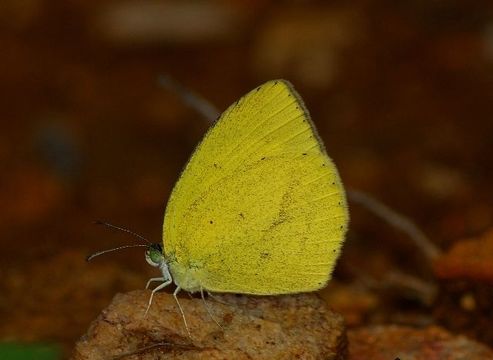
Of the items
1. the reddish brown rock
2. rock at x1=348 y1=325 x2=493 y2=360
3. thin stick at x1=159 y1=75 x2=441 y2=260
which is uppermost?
thin stick at x1=159 y1=75 x2=441 y2=260

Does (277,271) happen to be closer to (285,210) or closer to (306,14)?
(285,210)

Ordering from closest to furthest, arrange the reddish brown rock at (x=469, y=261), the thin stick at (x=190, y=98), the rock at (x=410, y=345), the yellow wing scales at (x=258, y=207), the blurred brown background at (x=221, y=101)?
the yellow wing scales at (x=258, y=207)
the rock at (x=410, y=345)
the reddish brown rock at (x=469, y=261)
the thin stick at (x=190, y=98)
the blurred brown background at (x=221, y=101)

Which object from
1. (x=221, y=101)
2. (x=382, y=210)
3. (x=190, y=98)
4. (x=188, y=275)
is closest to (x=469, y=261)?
(x=382, y=210)

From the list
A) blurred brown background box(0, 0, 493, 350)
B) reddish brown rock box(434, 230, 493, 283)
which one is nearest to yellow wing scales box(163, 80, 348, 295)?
reddish brown rock box(434, 230, 493, 283)

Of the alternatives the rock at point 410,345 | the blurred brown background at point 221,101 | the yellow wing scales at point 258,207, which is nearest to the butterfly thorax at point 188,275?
the yellow wing scales at point 258,207

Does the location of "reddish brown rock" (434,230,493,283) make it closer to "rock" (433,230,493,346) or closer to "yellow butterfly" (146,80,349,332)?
"rock" (433,230,493,346)

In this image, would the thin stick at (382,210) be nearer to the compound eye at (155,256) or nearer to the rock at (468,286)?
the rock at (468,286)
